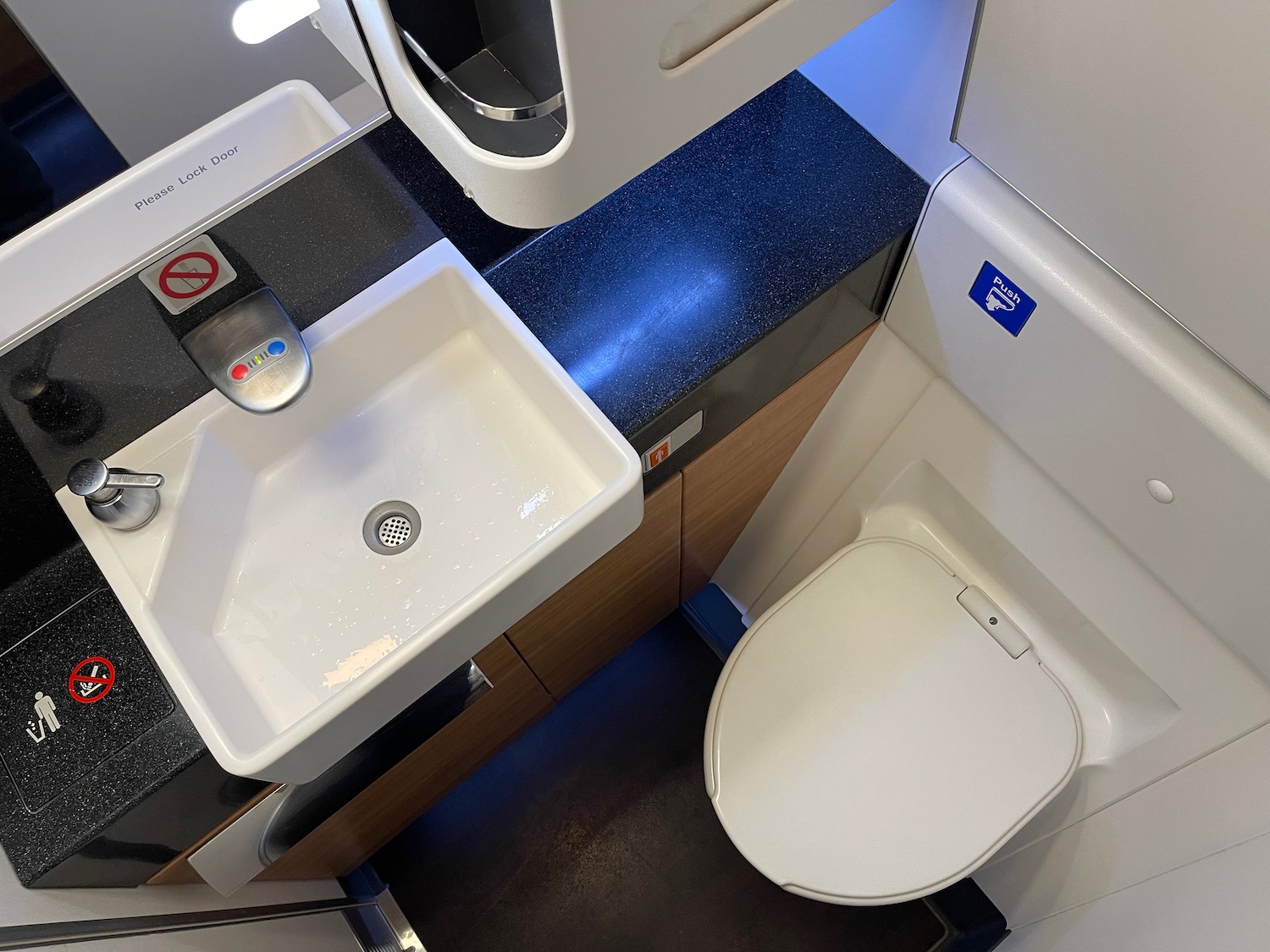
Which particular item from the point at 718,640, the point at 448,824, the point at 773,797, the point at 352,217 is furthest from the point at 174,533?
the point at 718,640

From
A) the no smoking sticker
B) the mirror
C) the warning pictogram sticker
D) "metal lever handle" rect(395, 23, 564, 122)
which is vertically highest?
the mirror

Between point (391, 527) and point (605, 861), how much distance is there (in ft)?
3.12

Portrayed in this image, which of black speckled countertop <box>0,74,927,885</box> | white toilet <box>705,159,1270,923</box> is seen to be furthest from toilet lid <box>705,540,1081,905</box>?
black speckled countertop <box>0,74,927,885</box>

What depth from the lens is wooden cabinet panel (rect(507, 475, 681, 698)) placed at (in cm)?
121

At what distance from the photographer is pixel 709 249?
3.58 feet

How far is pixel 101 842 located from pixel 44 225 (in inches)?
22.8

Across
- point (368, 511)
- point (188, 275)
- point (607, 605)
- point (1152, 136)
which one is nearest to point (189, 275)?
point (188, 275)

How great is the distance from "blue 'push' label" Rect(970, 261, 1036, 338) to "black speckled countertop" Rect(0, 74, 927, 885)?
0.40ft

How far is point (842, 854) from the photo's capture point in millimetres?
1254

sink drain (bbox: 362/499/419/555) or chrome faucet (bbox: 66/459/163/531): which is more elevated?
chrome faucet (bbox: 66/459/163/531)

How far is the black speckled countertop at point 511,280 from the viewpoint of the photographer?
2.91 feet

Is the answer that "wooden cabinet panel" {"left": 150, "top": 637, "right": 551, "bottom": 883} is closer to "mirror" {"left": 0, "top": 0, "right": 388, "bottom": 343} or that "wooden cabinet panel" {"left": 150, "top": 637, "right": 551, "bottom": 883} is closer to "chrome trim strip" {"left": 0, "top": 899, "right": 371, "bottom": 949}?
"chrome trim strip" {"left": 0, "top": 899, "right": 371, "bottom": 949}

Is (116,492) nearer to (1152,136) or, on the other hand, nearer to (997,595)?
(1152,136)

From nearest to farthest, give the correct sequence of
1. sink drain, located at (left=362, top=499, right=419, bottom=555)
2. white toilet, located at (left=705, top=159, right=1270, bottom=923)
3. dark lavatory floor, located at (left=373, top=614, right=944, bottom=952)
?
white toilet, located at (left=705, top=159, right=1270, bottom=923) < sink drain, located at (left=362, top=499, right=419, bottom=555) < dark lavatory floor, located at (left=373, top=614, right=944, bottom=952)
